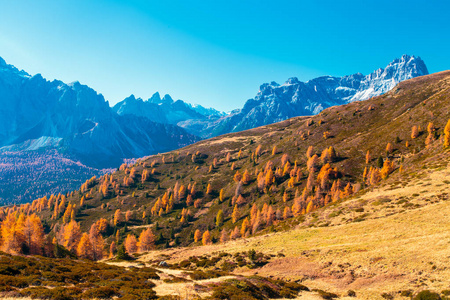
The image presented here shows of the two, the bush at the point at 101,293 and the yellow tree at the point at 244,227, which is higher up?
the bush at the point at 101,293

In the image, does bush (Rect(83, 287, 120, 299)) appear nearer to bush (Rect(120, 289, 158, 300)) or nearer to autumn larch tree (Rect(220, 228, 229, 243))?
bush (Rect(120, 289, 158, 300))

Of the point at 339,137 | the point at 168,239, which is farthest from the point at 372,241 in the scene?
the point at 339,137

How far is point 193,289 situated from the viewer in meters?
28.3

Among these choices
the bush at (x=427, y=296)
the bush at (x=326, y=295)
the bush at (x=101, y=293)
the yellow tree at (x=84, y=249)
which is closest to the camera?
the bush at (x=101, y=293)

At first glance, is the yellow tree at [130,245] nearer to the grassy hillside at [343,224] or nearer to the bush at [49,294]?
the grassy hillside at [343,224]

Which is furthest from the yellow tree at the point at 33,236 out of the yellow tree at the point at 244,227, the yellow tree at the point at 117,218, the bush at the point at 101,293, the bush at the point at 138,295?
the yellow tree at the point at 117,218

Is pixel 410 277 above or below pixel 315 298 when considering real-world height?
above

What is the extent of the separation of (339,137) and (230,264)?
568 feet

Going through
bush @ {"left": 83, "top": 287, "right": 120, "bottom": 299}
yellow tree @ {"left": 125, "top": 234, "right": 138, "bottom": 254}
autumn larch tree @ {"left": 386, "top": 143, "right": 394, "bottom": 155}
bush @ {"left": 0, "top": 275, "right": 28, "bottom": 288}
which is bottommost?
yellow tree @ {"left": 125, "top": 234, "right": 138, "bottom": 254}

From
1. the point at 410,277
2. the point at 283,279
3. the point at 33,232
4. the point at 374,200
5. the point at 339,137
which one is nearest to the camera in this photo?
the point at 410,277

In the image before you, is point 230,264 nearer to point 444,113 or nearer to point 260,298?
point 260,298

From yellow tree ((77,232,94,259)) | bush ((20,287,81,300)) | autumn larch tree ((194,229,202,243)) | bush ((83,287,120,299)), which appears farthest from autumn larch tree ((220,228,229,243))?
bush ((20,287,81,300))

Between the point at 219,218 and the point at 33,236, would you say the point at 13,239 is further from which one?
the point at 219,218

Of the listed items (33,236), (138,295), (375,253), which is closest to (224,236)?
(33,236)
